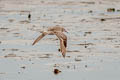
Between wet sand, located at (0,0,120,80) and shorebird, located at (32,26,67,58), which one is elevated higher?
shorebird, located at (32,26,67,58)

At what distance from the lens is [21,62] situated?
14172 mm

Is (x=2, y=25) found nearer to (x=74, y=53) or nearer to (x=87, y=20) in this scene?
(x=87, y=20)

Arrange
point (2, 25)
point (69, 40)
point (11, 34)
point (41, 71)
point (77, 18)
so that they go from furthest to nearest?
point (77, 18)
point (2, 25)
point (11, 34)
point (69, 40)
point (41, 71)

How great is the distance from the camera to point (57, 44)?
55.1 ft

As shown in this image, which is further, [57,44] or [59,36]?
[57,44]

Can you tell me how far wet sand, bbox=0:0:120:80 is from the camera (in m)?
13.0

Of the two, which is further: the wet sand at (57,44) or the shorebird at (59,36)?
the wet sand at (57,44)

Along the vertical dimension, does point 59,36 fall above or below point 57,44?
above

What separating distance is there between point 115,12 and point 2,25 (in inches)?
280

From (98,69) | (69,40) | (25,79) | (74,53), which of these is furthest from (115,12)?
(25,79)

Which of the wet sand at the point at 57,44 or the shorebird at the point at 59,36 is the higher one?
the shorebird at the point at 59,36

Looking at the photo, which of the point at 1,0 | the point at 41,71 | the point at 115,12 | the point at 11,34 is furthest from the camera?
the point at 1,0

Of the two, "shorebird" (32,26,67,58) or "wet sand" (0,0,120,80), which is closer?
"shorebird" (32,26,67,58)

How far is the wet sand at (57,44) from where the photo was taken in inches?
512
